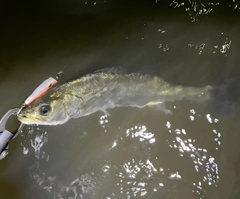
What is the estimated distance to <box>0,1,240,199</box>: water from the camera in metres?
1.21

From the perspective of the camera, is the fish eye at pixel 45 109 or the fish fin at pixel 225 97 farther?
the fish fin at pixel 225 97

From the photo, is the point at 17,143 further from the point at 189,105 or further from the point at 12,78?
the point at 189,105

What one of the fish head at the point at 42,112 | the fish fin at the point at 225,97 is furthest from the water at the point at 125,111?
the fish head at the point at 42,112

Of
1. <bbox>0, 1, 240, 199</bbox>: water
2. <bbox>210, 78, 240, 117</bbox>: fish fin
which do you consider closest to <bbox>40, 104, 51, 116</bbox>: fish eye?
<bbox>0, 1, 240, 199</bbox>: water

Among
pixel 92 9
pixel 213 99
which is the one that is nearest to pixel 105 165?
pixel 213 99

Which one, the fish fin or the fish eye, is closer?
the fish eye

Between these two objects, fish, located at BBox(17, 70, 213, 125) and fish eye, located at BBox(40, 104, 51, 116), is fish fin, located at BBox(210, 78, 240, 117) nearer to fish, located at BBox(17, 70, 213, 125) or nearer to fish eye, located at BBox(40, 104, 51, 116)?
fish, located at BBox(17, 70, 213, 125)

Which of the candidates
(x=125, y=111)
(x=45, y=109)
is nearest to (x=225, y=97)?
(x=125, y=111)

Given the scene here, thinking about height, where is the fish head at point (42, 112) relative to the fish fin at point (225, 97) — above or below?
above

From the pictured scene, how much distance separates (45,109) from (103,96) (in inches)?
8.5

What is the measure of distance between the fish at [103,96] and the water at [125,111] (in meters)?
0.04

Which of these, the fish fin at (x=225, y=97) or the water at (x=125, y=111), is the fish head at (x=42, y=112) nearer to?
the water at (x=125, y=111)

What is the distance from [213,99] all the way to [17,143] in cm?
74

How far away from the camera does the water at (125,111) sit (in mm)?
1205
